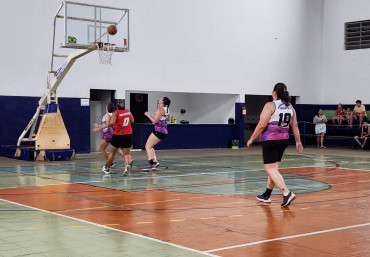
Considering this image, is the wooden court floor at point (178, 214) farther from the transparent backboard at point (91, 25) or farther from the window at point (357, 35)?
the window at point (357, 35)

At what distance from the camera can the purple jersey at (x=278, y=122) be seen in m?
9.53

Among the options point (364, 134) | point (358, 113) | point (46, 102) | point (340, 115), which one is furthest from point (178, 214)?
point (340, 115)

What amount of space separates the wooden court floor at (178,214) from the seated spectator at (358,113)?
11787 mm

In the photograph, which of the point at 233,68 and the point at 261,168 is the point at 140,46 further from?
the point at 261,168

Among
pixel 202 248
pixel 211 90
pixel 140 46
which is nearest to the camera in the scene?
pixel 202 248

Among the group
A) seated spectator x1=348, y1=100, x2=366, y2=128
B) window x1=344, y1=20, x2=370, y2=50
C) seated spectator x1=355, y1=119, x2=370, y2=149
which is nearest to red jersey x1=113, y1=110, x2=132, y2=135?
seated spectator x1=355, y1=119, x2=370, y2=149

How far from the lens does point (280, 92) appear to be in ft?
31.4

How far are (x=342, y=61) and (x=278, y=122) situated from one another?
21.0 meters

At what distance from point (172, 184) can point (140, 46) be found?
12006mm

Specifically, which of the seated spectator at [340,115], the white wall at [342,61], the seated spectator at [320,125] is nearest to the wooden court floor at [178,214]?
Answer: the seated spectator at [320,125]

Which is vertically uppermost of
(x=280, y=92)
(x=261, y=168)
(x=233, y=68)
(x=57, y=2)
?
(x=57, y=2)

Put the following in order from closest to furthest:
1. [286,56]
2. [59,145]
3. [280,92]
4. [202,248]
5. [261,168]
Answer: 1. [202,248]
2. [280,92]
3. [261,168]
4. [59,145]
5. [286,56]

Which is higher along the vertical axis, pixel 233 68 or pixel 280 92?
pixel 233 68

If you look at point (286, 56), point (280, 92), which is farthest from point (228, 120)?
point (280, 92)
